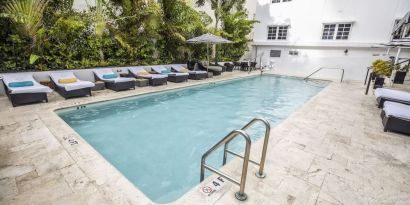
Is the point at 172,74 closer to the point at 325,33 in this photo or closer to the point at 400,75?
the point at 400,75

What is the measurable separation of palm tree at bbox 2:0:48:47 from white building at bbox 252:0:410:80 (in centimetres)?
1744

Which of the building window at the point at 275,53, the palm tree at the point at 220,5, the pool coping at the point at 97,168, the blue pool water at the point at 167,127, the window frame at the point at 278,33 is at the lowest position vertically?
the blue pool water at the point at 167,127

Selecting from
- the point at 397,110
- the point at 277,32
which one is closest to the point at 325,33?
the point at 277,32

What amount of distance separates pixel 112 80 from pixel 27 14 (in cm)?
334

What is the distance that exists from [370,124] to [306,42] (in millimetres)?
13632

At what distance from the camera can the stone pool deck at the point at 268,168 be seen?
8.93 ft

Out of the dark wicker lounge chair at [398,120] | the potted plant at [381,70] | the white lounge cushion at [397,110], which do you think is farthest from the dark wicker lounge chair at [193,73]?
the potted plant at [381,70]

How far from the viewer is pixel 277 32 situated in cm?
1927

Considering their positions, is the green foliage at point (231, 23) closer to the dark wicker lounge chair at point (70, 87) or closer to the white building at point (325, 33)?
the white building at point (325, 33)

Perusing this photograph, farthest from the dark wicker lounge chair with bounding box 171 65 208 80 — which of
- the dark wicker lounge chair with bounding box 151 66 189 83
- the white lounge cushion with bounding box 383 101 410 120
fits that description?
the white lounge cushion with bounding box 383 101 410 120

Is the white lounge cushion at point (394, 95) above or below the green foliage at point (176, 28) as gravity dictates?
below

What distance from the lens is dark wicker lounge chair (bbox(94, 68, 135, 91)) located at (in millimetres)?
8348

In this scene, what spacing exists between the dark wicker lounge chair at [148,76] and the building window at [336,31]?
1439 cm

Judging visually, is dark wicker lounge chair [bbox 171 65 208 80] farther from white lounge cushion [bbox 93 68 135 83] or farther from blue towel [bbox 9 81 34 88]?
blue towel [bbox 9 81 34 88]
